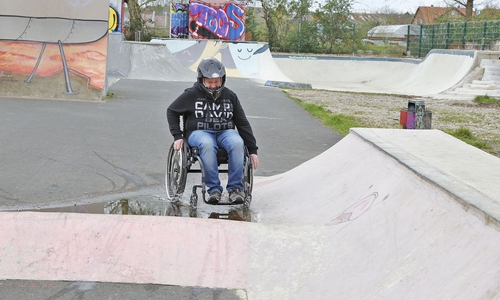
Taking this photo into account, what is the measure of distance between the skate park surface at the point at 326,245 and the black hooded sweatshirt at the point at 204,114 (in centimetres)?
113

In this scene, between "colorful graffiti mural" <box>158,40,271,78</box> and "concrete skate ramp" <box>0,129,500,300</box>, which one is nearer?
"concrete skate ramp" <box>0,129,500,300</box>

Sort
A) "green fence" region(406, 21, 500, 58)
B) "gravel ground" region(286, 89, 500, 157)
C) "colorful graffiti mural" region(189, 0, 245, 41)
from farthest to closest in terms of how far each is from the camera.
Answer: "colorful graffiti mural" region(189, 0, 245, 41) → "green fence" region(406, 21, 500, 58) → "gravel ground" region(286, 89, 500, 157)

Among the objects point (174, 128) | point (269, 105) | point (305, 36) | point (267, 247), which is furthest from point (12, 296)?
point (305, 36)

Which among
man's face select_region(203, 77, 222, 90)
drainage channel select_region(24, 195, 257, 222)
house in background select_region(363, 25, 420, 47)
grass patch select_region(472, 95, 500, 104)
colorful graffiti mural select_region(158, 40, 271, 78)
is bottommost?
drainage channel select_region(24, 195, 257, 222)

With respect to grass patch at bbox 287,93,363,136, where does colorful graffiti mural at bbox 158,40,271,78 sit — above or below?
above

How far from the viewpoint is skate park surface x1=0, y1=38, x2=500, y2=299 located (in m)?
3.46

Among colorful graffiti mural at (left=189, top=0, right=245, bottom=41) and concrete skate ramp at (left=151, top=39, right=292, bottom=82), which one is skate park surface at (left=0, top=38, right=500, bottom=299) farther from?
colorful graffiti mural at (left=189, top=0, right=245, bottom=41)

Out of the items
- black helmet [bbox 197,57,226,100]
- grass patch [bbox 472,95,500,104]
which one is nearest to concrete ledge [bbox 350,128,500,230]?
black helmet [bbox 197,57,226,100]

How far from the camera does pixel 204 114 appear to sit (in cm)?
593

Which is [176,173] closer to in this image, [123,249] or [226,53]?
[123,249]

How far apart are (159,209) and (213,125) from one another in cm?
95

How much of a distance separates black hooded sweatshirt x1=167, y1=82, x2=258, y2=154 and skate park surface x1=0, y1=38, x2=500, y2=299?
1133 millimetres

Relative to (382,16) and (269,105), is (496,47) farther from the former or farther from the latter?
(382,16)

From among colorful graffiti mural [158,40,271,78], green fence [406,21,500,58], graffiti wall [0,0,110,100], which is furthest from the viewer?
colorful graffiti mural [158,40,271,78]
